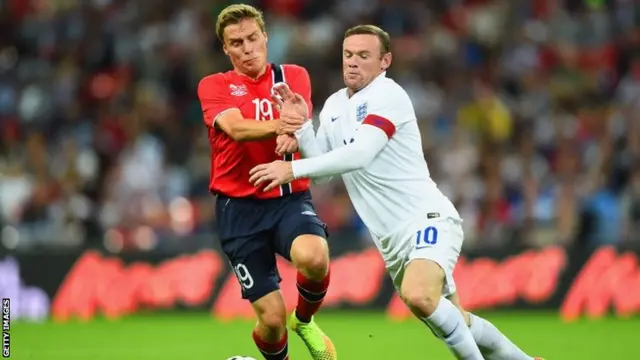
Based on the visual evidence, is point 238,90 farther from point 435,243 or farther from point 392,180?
point 435,243

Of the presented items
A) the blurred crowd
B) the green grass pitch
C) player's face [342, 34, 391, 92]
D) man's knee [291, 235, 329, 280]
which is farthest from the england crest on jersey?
the blurred crowd

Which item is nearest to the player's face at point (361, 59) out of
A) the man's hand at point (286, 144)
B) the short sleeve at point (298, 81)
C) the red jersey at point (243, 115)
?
the man's hand at point (286, 144)

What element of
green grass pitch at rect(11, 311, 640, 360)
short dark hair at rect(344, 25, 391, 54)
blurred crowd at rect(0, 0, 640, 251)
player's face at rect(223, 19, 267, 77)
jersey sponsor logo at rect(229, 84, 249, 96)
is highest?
short dark hair at rect(344, 25, 391, 54)

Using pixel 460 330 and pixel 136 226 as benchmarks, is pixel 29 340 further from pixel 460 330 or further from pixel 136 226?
pixel 460 330

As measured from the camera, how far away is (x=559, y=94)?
17.2m

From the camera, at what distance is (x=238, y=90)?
336 inches

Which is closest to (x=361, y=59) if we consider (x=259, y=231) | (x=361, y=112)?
(x=361, y=112)

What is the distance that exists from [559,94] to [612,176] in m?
2.12

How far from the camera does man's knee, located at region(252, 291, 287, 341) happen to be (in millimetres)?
8500

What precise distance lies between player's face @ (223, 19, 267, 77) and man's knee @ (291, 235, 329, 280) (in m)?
1.16

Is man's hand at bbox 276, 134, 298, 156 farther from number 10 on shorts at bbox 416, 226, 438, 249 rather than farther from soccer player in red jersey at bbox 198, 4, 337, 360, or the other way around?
number 10 on shorts at bbox 416, 226, 438, 249

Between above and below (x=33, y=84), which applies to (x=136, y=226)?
below

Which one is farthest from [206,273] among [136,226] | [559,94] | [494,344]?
[494,344]

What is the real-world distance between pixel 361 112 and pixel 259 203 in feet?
4.02
